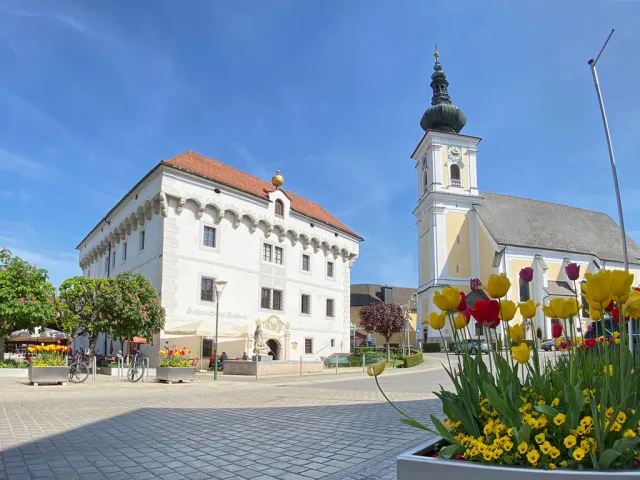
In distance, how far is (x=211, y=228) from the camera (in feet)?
102

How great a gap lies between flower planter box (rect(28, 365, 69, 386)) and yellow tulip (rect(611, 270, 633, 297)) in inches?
715

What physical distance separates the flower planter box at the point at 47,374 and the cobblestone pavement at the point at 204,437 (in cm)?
390

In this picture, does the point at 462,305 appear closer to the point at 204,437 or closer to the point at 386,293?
the point at 204,437

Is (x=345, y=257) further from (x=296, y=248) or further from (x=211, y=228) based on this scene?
(x=211, y=228)

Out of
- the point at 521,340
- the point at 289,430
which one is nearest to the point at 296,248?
the point at 289,430

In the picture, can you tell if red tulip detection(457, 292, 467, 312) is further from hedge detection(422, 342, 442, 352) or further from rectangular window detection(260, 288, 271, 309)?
hedge detection(422, 342, 442, 352)

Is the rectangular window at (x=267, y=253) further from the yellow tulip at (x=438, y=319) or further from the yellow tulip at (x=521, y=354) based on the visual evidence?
the yellow tulip at (x=521, y=354)

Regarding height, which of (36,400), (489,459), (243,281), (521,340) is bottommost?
(36,400)

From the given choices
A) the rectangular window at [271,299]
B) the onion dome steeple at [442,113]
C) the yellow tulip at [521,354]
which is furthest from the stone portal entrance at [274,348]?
the onion dome steeple at [442,113]

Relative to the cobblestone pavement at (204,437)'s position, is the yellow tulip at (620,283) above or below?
above

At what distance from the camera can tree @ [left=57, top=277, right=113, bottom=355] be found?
2372 cm

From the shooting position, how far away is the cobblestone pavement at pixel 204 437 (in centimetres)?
523

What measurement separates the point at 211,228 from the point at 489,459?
96.6ft

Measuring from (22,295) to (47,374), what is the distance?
5697mm
